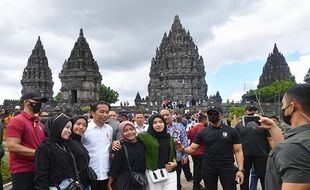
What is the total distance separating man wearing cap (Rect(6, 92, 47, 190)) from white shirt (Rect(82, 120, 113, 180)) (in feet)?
2.80

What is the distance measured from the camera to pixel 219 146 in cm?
627

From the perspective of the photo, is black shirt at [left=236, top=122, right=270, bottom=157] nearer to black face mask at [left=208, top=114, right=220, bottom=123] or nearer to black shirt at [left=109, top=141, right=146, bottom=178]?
black face mask at [left=208, top=114, right=220, bottom=123]

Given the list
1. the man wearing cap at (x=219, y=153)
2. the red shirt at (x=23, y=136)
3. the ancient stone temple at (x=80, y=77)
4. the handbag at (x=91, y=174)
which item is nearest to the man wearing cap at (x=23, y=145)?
the red shirt at (x=23, y=136)

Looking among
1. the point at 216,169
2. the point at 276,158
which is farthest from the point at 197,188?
the point at 276,158

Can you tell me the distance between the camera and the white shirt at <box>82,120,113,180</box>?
5.81 metres

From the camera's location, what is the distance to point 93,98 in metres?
60.4

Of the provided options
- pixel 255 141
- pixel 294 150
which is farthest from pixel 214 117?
pixel 294 150

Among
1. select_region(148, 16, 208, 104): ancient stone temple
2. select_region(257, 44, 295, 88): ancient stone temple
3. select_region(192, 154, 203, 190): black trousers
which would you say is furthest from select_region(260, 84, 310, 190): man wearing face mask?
select_region(257, 44, 295, 88): ancient stone temple

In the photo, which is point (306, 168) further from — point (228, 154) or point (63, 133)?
point (228, 154)

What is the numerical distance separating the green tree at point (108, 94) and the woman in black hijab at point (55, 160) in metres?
85.1

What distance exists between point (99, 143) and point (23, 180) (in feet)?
4.24

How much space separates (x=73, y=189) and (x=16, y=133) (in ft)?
3.73

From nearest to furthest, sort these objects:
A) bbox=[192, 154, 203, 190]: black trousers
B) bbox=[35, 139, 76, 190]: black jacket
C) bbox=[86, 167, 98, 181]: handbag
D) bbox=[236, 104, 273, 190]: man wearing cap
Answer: bbox=[35, 139, 76, 190]: black jacket < bbox=[86, 167, 98, 181]: handbag < bbox=[236, 104, 273, 190]: man wearing cap < bbox=[192, 154, 203, 190]: black trousers

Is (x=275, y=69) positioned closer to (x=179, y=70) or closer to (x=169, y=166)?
(x=179, y=70)
